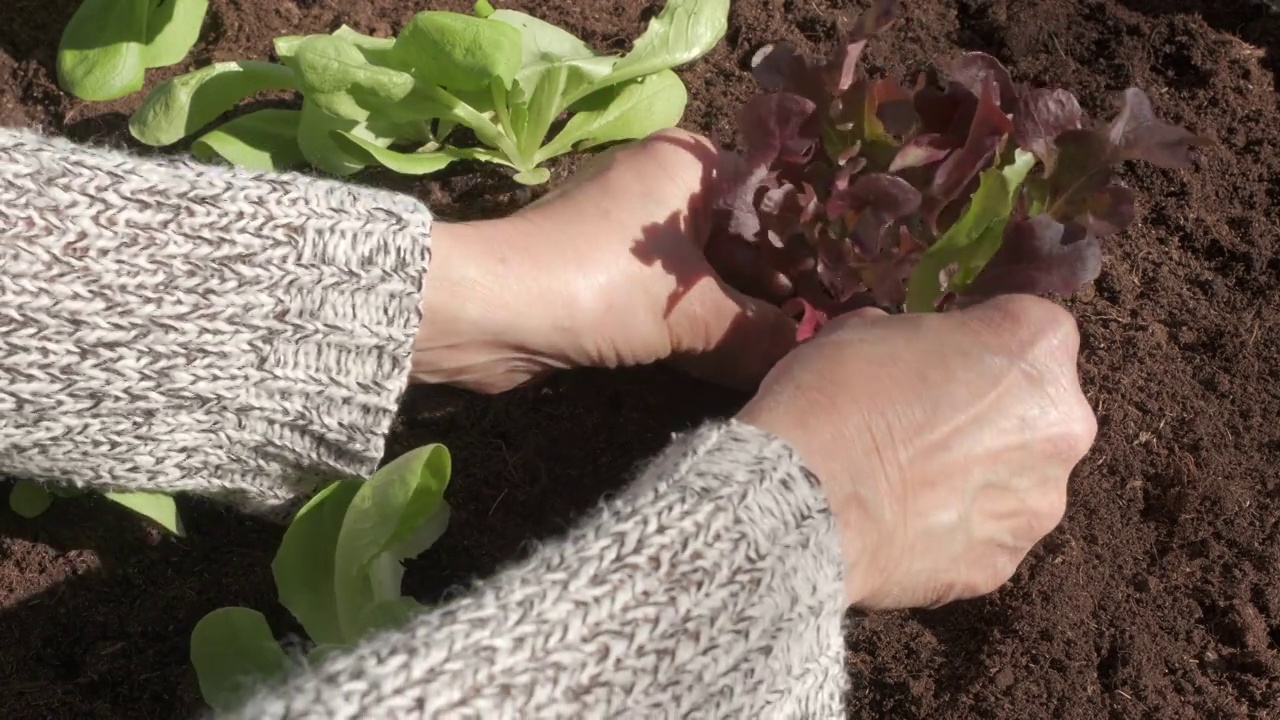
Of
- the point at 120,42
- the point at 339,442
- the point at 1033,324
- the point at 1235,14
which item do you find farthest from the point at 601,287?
the point at 1235,14

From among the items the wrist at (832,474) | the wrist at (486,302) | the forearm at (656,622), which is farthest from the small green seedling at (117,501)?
the wrist at (832,474)

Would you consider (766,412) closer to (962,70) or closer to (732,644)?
(732,644)

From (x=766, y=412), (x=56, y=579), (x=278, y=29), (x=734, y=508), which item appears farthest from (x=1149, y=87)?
(x=56, y=579)

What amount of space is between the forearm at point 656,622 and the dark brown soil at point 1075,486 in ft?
1.25

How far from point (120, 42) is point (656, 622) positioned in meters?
1.18

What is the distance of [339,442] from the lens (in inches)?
43.6

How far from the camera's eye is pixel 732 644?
2.56ft

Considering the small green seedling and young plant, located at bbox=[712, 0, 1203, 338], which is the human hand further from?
the small green seedling

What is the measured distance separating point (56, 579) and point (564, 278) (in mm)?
740

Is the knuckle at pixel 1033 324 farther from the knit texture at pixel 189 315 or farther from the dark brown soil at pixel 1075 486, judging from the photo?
the knit texture at pixel 189 315

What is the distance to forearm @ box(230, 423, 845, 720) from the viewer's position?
2.24 ft

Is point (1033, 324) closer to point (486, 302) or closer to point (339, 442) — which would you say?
point (486, 302)

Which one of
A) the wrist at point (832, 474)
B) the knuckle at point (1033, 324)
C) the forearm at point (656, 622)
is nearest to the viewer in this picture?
the forearm at point (656, 622)

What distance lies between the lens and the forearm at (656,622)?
68 cm
